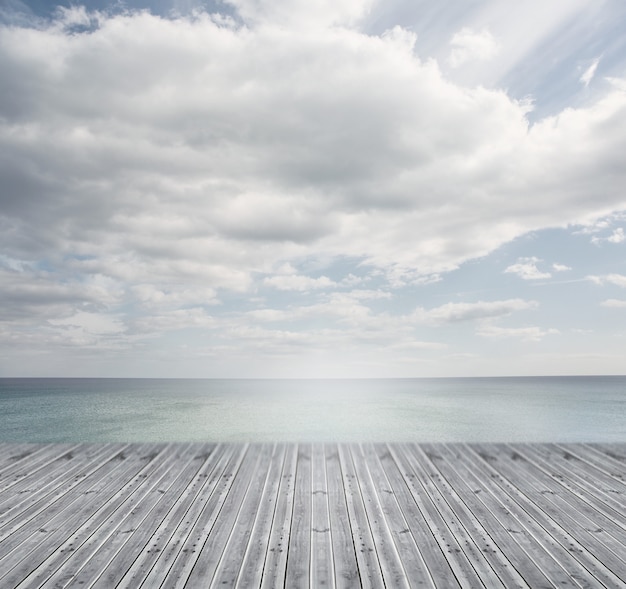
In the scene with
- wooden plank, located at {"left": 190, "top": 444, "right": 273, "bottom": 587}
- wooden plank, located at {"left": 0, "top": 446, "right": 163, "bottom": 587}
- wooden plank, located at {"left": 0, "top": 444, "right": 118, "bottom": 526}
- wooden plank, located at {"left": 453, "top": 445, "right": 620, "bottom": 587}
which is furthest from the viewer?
wooden plank, located at {"left": 0, "top": 444, "right": 118, "bottom": 526}

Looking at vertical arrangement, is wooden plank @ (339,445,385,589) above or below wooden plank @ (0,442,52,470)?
below

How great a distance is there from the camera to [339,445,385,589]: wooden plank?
290 cm

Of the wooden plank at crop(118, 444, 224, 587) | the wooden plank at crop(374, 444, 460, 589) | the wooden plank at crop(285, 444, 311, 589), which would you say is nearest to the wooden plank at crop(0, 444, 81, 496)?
the wooden plank at crop(118, 444, 224, 587)

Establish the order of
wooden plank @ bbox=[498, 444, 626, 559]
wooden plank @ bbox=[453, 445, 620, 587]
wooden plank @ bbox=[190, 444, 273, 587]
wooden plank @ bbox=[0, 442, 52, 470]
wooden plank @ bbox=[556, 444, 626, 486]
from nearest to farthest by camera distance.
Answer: wooden plank @ bbox=[190, 444, 273, 587], wooden plank @ bbox=[453, 445, 620, 587], wooden plank @ bbox=[498, 444, 626, 559], wooden plank @ bbox=[556, 444, 626, 486], wooden plank @ bbox=[0, 442, 52, 470]

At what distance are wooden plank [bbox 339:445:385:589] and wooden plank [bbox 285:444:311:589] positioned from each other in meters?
0.36

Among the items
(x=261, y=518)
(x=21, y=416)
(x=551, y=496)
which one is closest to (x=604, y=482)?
(x=551, y=496)

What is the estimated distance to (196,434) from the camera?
27484 millimetres

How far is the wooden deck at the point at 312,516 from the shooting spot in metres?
2.97

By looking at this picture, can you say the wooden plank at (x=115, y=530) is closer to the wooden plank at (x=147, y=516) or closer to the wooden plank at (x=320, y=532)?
the wooden plank at (x=147, y=516)

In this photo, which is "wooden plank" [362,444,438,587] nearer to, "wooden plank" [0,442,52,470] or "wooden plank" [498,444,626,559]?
"wooden plank" [498,444,626,559]

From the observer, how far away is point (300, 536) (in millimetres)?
3455

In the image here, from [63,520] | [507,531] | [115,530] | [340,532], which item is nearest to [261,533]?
[340,532]

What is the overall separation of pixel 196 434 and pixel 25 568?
1021 inches

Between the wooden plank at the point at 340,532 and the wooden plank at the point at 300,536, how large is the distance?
19cm
